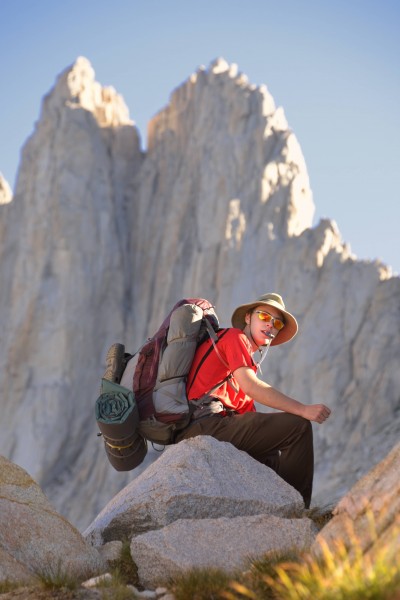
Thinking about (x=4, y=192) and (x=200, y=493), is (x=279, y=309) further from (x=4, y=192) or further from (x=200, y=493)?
(x=4, y=192)

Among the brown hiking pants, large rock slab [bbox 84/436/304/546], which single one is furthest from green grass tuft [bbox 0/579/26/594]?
the brown hiking pants

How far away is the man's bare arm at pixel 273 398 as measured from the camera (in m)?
6.78

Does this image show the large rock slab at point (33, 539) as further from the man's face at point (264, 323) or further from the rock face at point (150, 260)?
the rock face at point (150, 260)

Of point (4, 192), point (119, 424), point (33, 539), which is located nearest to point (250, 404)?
point (119, 424)

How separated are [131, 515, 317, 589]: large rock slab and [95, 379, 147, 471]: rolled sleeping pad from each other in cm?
118

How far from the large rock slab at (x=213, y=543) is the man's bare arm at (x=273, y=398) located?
844 mm

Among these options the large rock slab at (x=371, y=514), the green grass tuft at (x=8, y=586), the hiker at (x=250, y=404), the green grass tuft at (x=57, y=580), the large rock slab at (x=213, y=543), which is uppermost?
the hiker at (x=250, y=404)

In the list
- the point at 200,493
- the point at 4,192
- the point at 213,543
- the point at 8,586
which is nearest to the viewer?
the point at 8,586

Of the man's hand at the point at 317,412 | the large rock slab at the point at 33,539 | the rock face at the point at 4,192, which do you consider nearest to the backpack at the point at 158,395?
the large rock slab at the point at 33,539

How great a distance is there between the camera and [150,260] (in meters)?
37.6

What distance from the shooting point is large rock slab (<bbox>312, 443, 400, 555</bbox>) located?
4.76m

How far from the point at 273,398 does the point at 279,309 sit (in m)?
1.14

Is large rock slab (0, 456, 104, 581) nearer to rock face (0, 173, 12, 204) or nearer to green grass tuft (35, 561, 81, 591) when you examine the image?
green grass tuft (35, 561, 81, 591)

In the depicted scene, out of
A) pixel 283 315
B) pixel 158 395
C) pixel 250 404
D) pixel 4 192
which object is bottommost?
pixel 158 395
